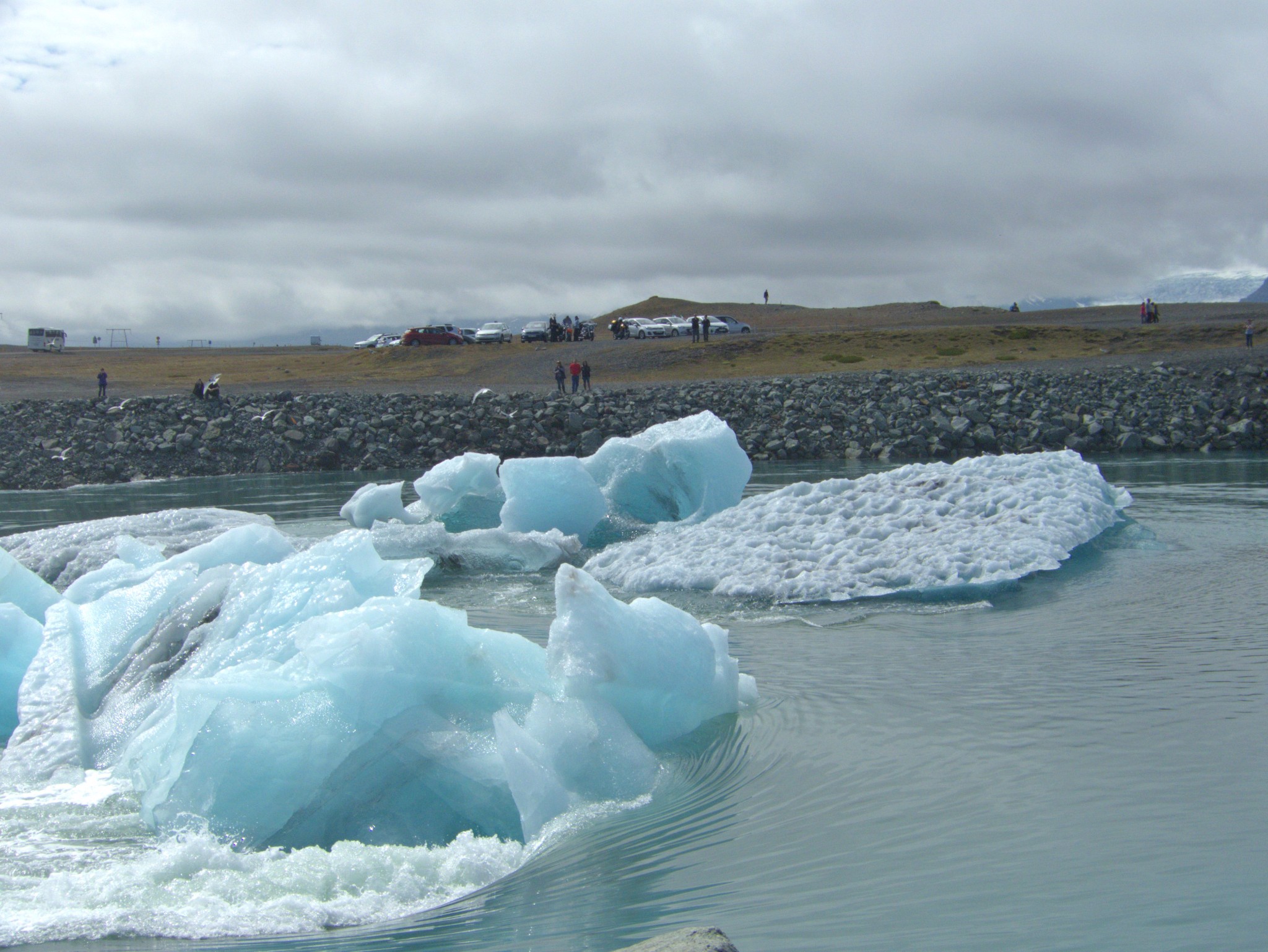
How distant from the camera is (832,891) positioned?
425 cm

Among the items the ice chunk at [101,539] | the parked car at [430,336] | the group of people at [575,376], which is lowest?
the ice chunk at [101,539]

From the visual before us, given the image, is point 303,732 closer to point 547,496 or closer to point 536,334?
point 547,496

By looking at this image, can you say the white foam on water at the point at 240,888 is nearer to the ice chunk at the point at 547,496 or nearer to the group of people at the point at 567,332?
the ice chunk at the point at 547,496

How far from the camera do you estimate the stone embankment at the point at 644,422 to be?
26.7 metres

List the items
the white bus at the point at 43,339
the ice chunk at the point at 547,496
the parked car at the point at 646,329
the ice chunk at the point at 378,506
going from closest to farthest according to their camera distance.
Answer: the ice chunk at the point at 547,496
the ice chunk at the point at 378,506
the parked car at the point at 646,329
the white bus at the point at 43,339

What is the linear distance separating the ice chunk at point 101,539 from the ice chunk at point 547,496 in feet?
11.7

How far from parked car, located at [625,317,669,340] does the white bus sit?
3949cm

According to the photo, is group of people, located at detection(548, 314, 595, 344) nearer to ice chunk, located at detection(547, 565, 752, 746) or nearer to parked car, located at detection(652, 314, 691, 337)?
parked car, located at detection(652, 314, 691, 337)

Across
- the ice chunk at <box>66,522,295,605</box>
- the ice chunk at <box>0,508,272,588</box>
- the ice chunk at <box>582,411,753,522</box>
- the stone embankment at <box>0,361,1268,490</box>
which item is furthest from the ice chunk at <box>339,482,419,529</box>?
the stone embankment at <box>0,361,1268,490</box>

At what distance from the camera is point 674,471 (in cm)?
1427

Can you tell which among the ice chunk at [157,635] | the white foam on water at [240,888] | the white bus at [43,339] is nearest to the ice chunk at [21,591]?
the ice chunk at [157,635]

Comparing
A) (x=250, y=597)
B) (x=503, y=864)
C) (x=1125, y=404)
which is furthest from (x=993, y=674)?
(x=1125, y=404)

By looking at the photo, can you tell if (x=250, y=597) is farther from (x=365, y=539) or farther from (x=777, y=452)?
(x=777, y=452)

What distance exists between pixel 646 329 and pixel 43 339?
40858 mm
